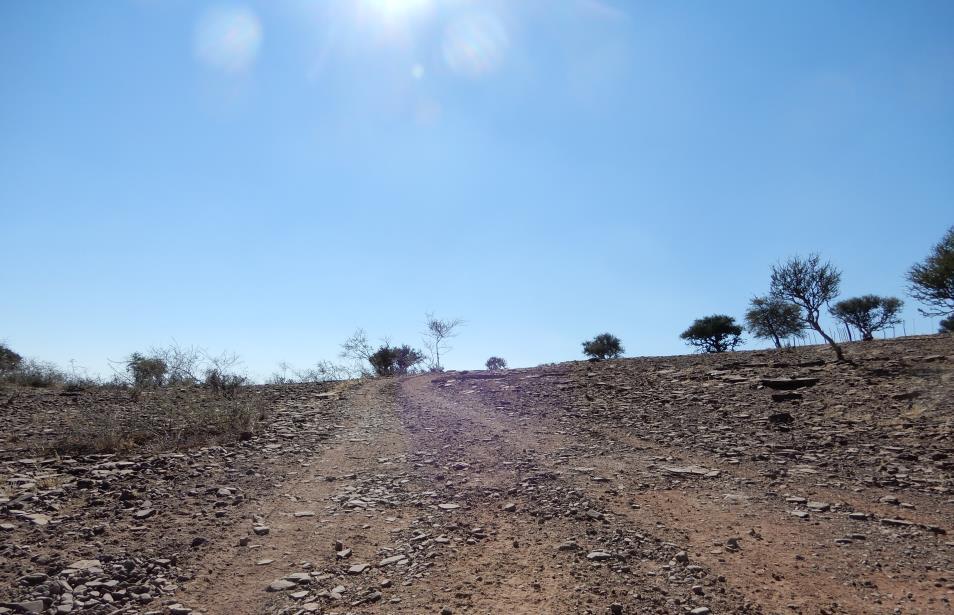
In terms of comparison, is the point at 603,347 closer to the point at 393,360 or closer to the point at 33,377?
the point at 393,360

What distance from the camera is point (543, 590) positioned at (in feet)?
13.2

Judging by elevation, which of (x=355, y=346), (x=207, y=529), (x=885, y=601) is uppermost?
(x=355, y=346)

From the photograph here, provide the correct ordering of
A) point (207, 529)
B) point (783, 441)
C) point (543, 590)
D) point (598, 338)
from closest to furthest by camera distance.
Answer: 1. point (543, 590)
2. point (207, 529)
3. point (783, 441)
4. point (598, 338)

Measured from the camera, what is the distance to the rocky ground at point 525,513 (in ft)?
13.2

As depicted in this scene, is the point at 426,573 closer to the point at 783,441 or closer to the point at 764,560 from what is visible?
the point at 764,560

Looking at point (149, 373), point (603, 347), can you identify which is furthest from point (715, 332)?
point (149, 373)

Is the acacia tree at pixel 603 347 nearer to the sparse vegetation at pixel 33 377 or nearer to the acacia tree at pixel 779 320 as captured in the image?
the acacia tree at pixel 779 320

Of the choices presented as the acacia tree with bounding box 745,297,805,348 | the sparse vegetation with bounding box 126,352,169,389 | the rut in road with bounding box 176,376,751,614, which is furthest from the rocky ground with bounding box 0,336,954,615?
the acacia tree with bounding box 745,297,805,348

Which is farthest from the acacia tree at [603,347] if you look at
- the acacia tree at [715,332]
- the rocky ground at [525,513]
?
the rocky ground at [525,513]

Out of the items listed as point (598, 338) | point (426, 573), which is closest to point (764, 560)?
point (426, 573)

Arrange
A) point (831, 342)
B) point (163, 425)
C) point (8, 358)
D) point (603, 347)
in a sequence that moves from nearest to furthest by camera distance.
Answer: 1. point (163, 425)
2. point (831, 342)
3. point (8, 358)
4. point (603, 347)

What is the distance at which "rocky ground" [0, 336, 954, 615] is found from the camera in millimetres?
4020

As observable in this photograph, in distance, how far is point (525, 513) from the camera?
18.4 ft

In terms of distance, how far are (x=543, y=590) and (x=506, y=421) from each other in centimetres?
672
